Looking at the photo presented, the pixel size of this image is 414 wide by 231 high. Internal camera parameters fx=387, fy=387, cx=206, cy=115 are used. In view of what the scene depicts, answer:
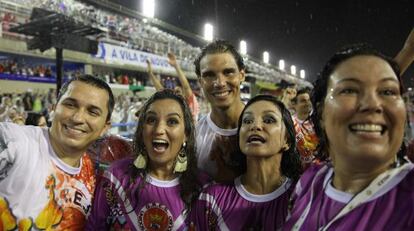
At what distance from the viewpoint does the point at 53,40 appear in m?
6.21

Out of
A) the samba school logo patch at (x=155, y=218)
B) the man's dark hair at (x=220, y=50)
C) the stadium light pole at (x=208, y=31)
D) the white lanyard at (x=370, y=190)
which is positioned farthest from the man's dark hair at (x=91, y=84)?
the stadium light pole at (x=208, y=31)

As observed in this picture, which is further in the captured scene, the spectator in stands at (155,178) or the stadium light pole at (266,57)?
the stadium light pole at (266,57)

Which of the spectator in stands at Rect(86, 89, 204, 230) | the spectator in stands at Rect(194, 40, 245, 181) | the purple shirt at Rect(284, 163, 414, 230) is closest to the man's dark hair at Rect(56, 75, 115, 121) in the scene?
the spectator in stands at Rect(86, 89, 204, 230)

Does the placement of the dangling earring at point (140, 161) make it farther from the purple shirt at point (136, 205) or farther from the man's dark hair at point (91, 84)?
the man's dark hair at point (91, 84)

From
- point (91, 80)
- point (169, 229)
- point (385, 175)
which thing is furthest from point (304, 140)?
point (385, 175)

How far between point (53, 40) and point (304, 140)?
180 inches

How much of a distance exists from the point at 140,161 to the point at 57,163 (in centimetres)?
47

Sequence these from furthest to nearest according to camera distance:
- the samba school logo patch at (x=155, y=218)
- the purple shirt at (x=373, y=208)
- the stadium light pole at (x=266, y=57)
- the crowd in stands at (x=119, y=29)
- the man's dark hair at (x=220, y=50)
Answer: the stadium light pole at (x=266, y=57), the crowd in stands at (x=119, y=29), the man's dark hair at (x=220, y=50), the samba school logo patch at (x=155, y=218), the purple shirt at (x=373, y=208)

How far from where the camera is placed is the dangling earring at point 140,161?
2.31 metres

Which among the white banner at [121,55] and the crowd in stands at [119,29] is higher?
the crowd in stands at [119,29]

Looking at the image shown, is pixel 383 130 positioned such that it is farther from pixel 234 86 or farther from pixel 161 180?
pixel 234 86

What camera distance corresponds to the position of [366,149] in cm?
126

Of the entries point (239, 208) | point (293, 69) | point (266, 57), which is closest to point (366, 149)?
point (239, 208)

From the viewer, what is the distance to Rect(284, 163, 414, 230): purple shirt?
119cm
